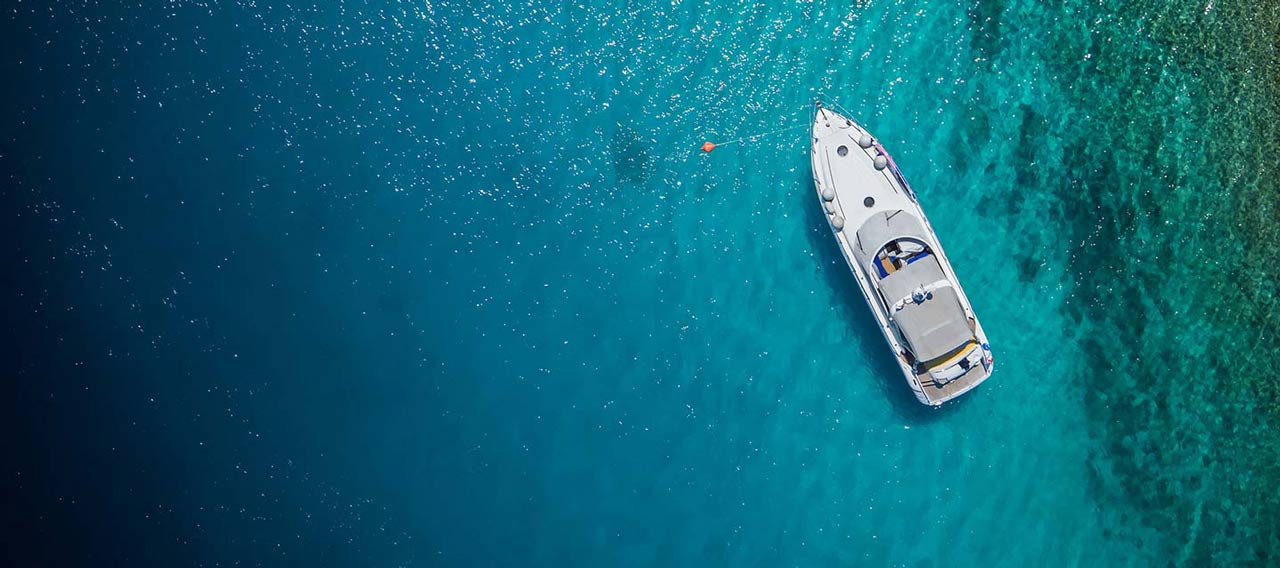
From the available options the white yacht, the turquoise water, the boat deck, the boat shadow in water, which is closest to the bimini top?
the white yacht

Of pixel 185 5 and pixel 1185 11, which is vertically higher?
pixel 185 5

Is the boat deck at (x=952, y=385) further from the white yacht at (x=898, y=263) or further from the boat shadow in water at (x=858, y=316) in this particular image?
the boat shadow in water at (x=858, y=316)

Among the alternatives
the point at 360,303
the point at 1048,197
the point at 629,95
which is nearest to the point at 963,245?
the point at 1048,197

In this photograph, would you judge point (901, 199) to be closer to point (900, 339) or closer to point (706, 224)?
point (900, 339)

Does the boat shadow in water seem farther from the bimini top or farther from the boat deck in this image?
the bimini top

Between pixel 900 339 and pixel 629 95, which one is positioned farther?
pixel 629 95

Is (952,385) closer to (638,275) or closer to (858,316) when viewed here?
(858,316)
